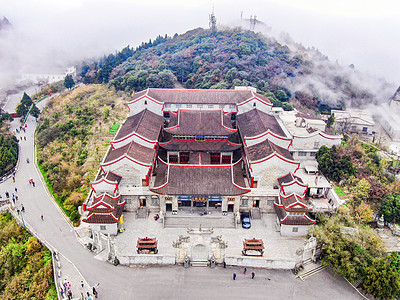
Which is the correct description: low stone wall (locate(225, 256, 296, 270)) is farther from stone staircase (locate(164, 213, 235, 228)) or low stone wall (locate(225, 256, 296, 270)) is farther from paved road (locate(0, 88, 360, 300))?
stone staircase (locate(164, 213, 235, 228))

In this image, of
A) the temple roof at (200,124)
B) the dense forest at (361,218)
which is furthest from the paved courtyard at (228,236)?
the temple roof at (200,124)

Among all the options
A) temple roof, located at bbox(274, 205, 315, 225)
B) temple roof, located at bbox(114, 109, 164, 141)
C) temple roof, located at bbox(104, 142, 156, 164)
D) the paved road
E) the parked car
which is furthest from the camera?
temple roof, located at bbox(114, 109, 164, 141)

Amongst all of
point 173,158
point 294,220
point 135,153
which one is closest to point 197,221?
point 173,158

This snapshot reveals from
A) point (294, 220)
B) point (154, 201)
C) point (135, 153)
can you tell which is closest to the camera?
point (294, 220)

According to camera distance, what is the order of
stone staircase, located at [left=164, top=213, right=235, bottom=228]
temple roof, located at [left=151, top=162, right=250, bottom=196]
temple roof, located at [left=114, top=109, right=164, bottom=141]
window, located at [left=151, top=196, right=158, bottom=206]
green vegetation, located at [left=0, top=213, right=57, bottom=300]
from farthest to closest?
1. temple roof, located at [left=114, top=109, right=164, bottom=141]
2. window, located at [left=151, top=196, right=158, bottom=206]
3. stone staircase, located at [left=164, top=213, right=235, bottom=228]
4. temple roof, located at [left=151, top=162, right=250, bottom=196]
5. green vegetation, located at [left=0, top=213, right=57, bottom=300]

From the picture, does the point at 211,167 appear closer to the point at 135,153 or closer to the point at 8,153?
the point at 135,153

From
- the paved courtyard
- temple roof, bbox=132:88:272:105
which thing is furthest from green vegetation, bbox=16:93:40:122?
the paved courtyard
